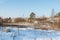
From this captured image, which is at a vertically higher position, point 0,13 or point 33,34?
point 0,13

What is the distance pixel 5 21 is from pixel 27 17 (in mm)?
398

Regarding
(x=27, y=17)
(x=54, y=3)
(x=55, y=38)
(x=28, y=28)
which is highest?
(x=54, y=3)

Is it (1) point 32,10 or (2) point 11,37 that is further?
(1) point 32,10

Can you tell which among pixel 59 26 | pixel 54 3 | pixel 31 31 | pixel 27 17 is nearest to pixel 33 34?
pixel 31 31

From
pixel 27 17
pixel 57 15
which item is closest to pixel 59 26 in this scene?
pixel 57 15

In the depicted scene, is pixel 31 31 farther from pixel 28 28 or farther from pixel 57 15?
pixel 57 15

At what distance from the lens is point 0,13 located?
2432 millimetres

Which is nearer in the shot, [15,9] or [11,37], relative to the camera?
[11,37]

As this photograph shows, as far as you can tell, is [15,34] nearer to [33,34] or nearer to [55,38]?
[33,34]

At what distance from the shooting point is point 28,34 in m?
2.44

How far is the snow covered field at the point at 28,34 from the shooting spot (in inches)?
90.8

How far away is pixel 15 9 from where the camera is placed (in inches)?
95.1

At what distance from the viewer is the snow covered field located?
90.8 inches

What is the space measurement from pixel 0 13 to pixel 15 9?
28 centimetres
